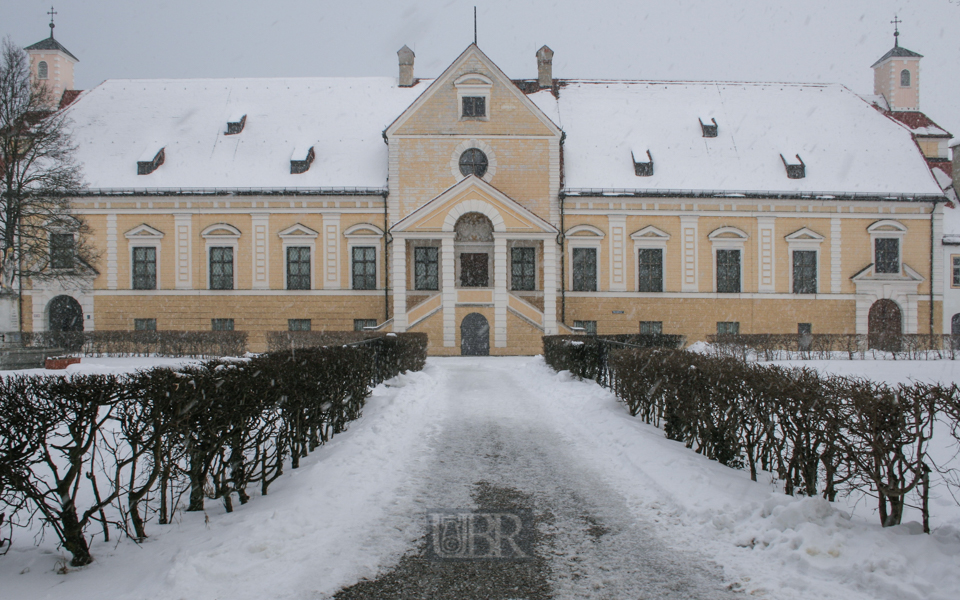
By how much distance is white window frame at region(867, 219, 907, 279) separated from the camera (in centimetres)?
3080

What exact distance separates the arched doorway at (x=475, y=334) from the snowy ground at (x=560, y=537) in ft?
61.8

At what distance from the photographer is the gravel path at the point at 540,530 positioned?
457cm

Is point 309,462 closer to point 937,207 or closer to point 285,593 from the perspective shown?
point 285,593

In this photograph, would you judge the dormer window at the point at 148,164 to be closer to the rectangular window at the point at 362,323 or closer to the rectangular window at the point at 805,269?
the rectangular window at the point at 362,323

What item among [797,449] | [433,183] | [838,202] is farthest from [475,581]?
[838,202]

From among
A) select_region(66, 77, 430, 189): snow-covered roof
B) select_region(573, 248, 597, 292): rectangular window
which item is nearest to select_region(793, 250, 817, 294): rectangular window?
select_region(573, 248, 597, 292): rectangular window

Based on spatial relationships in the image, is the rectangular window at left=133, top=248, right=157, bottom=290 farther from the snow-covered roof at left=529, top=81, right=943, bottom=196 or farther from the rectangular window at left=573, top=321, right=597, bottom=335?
the rectangular window at left=573, top=321, right=597, bottom=335

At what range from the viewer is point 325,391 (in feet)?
29.0

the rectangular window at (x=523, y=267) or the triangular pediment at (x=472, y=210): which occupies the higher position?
the triangular pediment at (x=472, y=210)

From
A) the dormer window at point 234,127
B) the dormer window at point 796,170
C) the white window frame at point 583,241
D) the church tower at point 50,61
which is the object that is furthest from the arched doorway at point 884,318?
the church tower at point 50,61

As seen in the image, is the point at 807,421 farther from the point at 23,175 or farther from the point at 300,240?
the point at 23,175

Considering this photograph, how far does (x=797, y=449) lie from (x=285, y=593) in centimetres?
482

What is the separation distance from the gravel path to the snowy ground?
22 mm

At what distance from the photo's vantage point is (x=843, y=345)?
80.0ft
